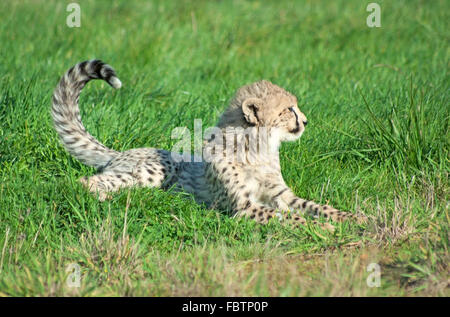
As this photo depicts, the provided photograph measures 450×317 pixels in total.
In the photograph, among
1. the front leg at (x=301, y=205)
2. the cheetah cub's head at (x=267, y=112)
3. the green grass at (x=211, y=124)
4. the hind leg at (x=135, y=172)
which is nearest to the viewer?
the green grass at (x=211, y=124)

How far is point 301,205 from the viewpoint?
4.50 meters

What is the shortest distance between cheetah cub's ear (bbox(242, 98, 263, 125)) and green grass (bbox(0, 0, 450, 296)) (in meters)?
0.62

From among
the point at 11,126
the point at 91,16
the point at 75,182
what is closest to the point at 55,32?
the point at 91,16

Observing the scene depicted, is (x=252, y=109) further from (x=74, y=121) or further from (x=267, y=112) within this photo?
(x=74, y=121)

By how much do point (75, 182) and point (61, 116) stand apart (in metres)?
0.79

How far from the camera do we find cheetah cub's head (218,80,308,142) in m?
4.64

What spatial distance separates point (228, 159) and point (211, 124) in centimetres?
114

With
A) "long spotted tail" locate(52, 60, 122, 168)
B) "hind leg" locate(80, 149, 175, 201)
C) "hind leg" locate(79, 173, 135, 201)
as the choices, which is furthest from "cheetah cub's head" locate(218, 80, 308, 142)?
"long spotted tail" locate(52, 60, 122, 168)

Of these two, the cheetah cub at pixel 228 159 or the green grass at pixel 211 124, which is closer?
the green grass at pixel 211 124

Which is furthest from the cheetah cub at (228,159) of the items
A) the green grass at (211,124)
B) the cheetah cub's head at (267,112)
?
the green grass at (211,124)

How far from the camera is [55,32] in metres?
7.78

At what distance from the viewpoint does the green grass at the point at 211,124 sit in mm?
3545

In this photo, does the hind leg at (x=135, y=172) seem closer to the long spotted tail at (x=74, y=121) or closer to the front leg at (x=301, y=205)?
the long spotted tail at (x=74, y=121)

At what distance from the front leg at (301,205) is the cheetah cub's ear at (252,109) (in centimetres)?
47
